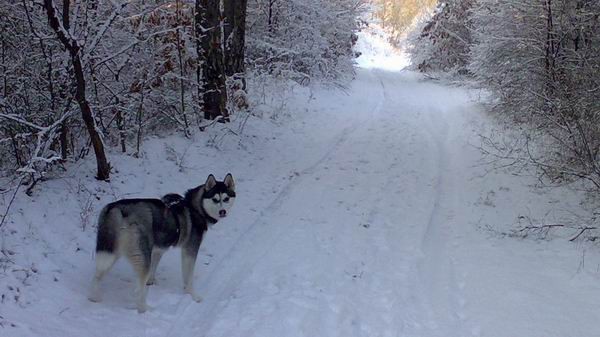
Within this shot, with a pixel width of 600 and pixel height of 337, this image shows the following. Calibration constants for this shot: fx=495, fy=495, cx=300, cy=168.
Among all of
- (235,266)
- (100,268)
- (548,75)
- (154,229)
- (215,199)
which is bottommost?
(235,266)

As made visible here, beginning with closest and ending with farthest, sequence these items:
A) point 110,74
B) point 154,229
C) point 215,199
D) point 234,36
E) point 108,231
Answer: point 108,231 → point 154,229 → point 215,199 → point 110,74 → point 234,36

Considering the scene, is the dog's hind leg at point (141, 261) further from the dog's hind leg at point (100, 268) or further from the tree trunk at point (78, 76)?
the tree trunk at point (78, 76)

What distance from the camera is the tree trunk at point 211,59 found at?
10.4 meters

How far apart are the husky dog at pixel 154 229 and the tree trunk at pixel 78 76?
84.1 inches

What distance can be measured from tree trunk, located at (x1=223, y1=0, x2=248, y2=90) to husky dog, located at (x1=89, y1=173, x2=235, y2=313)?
6.59 m

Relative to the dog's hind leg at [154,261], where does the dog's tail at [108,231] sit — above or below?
above

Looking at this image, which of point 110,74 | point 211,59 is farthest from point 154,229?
point 211,59

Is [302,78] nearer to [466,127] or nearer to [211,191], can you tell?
[466,127]

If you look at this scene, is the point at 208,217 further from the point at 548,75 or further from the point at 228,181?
Answer: the point at 548,75

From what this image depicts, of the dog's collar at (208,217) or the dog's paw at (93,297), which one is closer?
the dog's paw at (93,297)

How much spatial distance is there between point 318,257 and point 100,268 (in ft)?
9.03

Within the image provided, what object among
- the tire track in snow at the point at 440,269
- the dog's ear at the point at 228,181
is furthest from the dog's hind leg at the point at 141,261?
the tire track in snow at the point at 440,269

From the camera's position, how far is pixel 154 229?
5000 mm

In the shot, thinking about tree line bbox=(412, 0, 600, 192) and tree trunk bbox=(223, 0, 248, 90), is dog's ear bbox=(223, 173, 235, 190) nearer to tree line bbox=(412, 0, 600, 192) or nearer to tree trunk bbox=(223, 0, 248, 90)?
tree line bbox=(412, 0, 600, 192)
